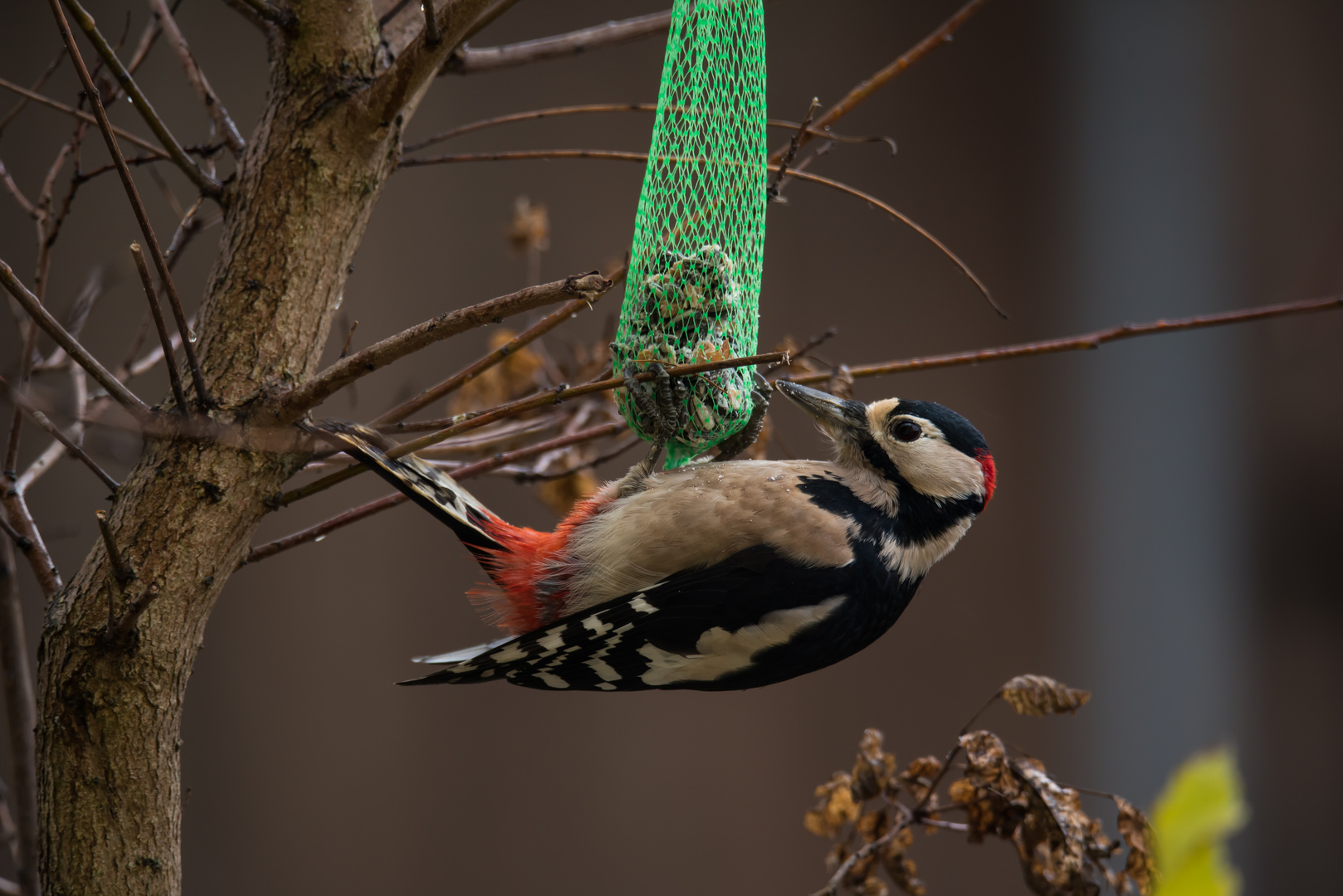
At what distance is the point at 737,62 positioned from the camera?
1.68 m

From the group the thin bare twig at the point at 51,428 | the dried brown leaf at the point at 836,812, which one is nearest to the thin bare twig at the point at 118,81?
the thin bare twig at the point at 51,428

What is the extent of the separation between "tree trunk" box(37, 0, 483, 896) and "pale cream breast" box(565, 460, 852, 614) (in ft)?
1.87

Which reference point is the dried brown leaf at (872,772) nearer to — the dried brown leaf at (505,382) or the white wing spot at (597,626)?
the white wing spot at (597,626)

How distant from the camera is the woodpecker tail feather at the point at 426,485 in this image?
51.6 inches

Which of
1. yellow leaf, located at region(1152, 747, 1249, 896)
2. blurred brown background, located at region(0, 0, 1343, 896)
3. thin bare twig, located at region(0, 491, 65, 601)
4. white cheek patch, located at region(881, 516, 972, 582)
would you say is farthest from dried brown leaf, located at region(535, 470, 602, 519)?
yellow leaf, located at region(1152, 747, 1249, 896)

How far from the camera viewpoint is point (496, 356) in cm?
114

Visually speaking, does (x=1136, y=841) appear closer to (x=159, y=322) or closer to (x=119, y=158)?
(x=159, y=322)

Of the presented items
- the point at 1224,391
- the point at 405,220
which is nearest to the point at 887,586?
the point at 405,220

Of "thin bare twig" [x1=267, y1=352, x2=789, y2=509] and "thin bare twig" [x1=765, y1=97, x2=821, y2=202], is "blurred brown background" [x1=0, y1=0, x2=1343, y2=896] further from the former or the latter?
"thin bare twig" [x1=765, y1=97, x2=821, y2=202]

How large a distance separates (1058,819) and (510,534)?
100 cm

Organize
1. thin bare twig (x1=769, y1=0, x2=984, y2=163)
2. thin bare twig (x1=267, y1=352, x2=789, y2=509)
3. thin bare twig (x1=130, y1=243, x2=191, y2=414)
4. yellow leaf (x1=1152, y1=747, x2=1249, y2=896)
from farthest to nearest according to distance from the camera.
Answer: thin bare twig (x1=769, y1=0, x2=984, y2=163) < thin bare twig (x1=267, y1=352, x2=789, y2=509) < thin bare twig (x1=130, y1=243, x2=191, y2=414) < yellow leaf (x1=1152, y1=747, x2=1249, y2=896)

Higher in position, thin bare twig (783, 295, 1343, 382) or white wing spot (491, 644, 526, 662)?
thin bare twig (783, 295, 1343, 382)

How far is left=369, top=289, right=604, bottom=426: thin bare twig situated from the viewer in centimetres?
111

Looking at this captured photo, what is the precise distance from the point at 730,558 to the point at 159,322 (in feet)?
3.02
